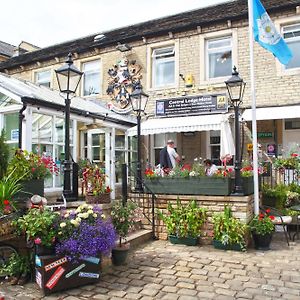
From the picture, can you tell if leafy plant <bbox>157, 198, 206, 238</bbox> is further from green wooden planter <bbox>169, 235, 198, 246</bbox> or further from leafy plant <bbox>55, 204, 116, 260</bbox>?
leafy plant <bbox>55, 204, 116, 260</bbox>

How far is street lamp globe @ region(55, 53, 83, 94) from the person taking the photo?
6.82m

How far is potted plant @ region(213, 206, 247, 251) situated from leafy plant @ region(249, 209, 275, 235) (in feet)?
0.70

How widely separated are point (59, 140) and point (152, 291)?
18.0 ft

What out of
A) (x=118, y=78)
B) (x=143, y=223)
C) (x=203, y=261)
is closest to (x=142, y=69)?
(x=118, y=78)

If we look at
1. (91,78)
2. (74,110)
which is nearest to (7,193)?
(74,110)

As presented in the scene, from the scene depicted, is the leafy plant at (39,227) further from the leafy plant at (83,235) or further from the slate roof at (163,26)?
the slate roof at (163,26)

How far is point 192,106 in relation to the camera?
11.8 m

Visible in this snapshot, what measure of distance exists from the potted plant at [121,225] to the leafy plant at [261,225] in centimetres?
250

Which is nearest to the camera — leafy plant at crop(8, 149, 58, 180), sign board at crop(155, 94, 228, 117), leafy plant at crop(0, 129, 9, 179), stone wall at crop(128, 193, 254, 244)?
leafy plant at crop(0, 129, 9, 179)

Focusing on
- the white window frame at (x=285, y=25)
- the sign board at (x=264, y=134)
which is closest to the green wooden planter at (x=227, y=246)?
the sign board at (x=264, y=134)

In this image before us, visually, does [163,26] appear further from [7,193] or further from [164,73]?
[7,193]

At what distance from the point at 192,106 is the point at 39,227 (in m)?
8.20

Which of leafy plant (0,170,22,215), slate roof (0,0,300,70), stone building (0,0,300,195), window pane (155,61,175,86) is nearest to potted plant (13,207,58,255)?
leafy plant (0,170,22,215)

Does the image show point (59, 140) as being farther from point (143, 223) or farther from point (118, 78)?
point (118, 78)
